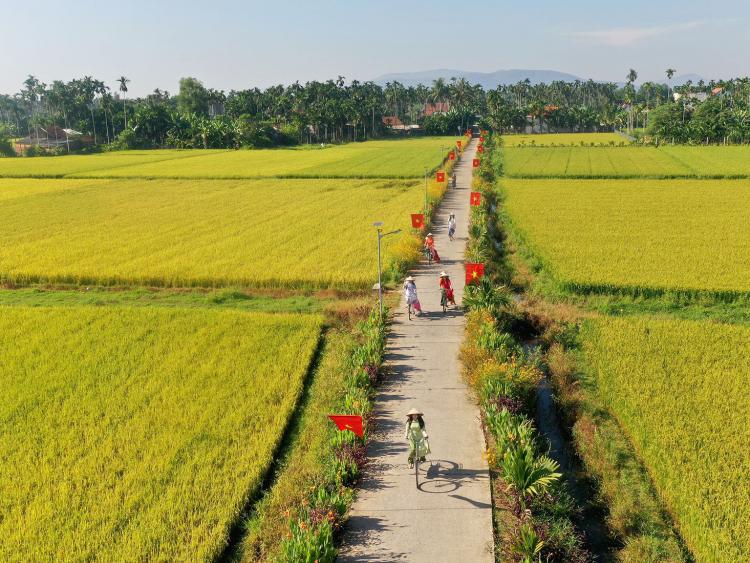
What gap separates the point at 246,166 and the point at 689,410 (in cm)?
5966

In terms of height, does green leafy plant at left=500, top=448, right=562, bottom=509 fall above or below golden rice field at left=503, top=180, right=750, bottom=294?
below

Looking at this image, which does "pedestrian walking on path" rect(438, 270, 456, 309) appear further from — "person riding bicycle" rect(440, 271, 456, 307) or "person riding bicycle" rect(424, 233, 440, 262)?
"person riding bicycle" rect(424, 233, 440, 262)

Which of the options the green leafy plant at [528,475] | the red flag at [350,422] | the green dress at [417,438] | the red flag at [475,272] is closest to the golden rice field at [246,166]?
the red flag at [475,272]

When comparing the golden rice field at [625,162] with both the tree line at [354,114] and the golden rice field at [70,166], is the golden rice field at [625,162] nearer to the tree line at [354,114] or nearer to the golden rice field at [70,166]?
the tree line at [354,114]

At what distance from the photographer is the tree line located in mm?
100062

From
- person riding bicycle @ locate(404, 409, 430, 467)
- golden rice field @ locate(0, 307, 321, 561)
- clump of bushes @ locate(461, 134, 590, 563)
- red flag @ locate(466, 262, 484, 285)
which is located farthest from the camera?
red flag @ locate(466, 262, 484, 285)

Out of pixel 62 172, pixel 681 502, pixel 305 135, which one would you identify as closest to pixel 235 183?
pixel 62 172

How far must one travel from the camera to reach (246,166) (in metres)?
67.7

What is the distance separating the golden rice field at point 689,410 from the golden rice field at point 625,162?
38.8 metres

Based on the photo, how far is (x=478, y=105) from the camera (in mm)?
148000

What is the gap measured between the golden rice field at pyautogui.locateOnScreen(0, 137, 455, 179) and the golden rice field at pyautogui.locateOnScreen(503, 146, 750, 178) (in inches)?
364

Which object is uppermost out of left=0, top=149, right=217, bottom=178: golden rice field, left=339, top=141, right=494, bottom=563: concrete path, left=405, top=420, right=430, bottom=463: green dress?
Answer: left=0, top=149, right=217, bottom=178: golden rice field

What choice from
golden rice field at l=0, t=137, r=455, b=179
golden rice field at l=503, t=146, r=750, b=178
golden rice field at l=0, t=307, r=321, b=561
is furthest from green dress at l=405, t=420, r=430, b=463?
golden rice field at l=503, t=146, r=750, b=178

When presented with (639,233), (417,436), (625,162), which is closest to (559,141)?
(625,162)
